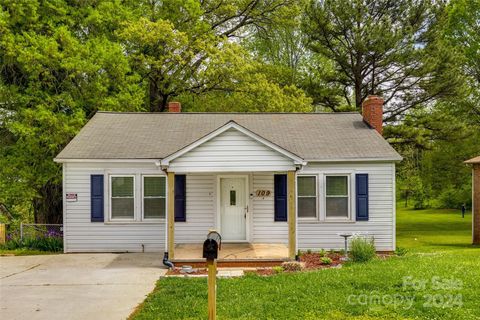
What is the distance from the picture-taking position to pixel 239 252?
36.3ft

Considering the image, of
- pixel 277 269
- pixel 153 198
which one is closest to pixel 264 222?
pixel 277 269

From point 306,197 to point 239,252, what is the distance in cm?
299

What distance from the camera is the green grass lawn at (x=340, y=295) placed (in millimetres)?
6008

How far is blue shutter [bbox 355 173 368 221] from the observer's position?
40.5 ft

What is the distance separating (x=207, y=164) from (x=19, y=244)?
25.4 feet

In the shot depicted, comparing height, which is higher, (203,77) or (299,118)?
(203,77)

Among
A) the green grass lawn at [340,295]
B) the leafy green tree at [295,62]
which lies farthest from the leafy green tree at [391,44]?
the green grass lawn at [340,295]

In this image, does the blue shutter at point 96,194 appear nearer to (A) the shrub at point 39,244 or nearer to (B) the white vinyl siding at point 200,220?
(B) the white vinyl siding at point 200,220

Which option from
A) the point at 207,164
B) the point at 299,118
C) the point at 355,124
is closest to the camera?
the point at 207,164

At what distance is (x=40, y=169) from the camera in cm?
1606

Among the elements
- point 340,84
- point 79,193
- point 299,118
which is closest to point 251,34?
point 340,84

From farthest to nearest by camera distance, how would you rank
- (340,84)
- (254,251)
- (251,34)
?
(251,34)
(340,84)
(254,251)

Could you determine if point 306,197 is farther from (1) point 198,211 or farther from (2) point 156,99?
(2) point 156,99

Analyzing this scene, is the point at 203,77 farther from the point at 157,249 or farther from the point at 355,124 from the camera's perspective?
the point at 157,249
